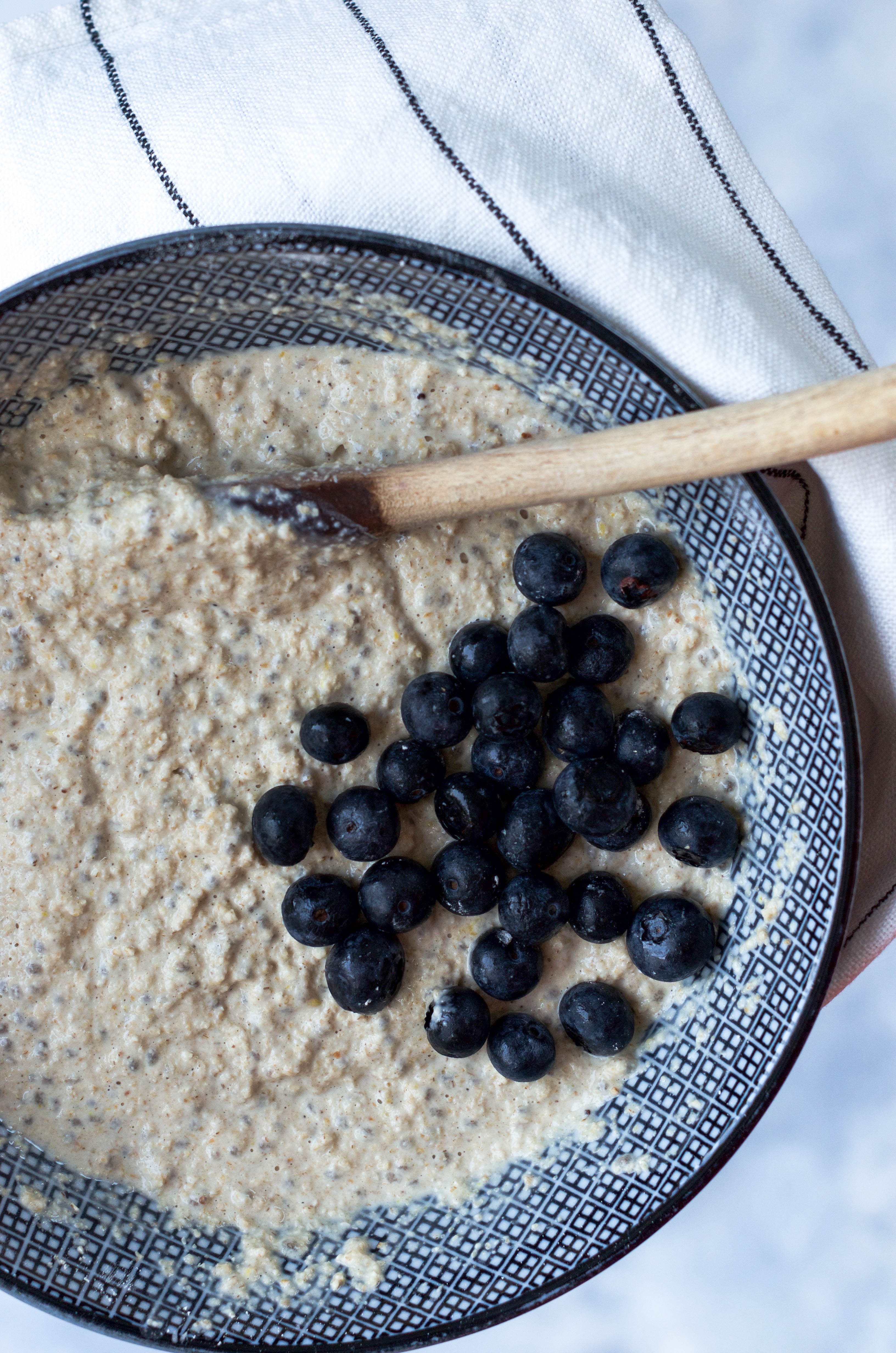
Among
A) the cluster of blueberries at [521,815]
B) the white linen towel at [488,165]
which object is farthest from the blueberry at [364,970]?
the white linen towel at [488,165]

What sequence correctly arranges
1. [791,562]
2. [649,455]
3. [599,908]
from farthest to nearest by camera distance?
[599,908], [791,562], [649,455]

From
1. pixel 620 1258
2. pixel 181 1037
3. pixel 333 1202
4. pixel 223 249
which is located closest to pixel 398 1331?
pixel 333 1202

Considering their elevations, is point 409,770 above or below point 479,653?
below

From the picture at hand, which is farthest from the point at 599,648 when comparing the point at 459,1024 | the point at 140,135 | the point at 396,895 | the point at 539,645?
the point at 140,135

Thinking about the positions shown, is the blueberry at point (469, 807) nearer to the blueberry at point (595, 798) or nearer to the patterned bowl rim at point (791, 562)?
the blueberry at point (595, 798)

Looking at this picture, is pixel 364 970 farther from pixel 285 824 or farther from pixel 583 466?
pixel 583 466

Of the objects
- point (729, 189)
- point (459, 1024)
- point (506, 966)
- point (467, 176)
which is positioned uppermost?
point (729, 189)

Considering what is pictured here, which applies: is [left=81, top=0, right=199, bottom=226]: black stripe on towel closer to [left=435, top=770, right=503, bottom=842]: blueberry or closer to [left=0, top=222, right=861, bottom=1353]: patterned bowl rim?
[left=0, top=222, right=861, bottom=1353]: patterned bowl rim
